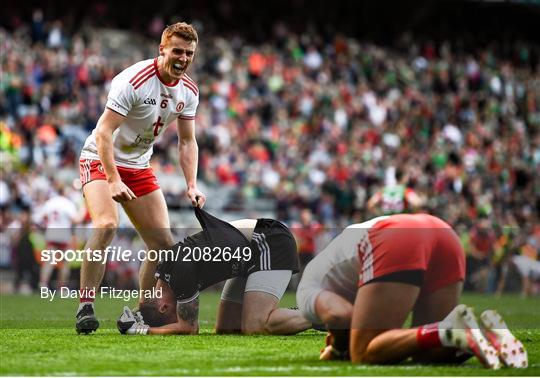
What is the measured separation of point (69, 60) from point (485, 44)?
15.1 metres

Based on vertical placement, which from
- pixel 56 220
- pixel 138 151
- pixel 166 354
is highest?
pixel 138 151

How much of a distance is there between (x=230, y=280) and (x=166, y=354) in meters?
1.81

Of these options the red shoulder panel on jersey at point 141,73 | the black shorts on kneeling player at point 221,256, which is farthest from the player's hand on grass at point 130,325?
the red shoulder panel on jersey at point 141,73

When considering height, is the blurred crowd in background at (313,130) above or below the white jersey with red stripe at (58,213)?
above

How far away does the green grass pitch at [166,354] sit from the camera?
6.12m

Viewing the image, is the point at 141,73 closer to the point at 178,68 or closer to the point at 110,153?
the point at 178,68

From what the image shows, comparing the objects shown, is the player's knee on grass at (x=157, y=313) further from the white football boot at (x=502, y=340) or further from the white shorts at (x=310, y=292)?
the white football boot at (x=502, y=340)

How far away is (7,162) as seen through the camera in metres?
19.9

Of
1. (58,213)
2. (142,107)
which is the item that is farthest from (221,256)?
(58,213)

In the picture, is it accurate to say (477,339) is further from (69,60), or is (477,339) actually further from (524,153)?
(524,153)

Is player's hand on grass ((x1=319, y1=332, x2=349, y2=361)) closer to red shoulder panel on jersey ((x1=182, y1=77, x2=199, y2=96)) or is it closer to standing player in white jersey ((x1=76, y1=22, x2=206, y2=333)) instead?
standing player in white jersey ((x1=76, y1=22, x2=206, y2=333))

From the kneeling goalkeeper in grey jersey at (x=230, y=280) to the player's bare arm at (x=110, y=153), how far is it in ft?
2.27

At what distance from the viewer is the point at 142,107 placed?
873 cm

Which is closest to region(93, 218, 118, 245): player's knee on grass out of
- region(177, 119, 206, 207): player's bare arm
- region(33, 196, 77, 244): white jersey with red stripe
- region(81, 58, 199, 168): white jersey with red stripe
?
region(81, 58, 199, 168): white jersey with red stripe
